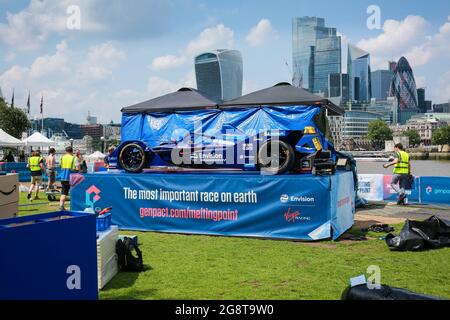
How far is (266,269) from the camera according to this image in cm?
620

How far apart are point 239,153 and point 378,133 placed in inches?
6501

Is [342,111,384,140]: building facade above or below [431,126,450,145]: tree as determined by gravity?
A: above

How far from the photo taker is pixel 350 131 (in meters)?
174

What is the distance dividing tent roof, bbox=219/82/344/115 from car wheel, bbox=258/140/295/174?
2096 millimetres

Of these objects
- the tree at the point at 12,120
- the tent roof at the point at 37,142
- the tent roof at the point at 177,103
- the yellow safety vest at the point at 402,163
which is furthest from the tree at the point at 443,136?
the tent roof at the point at 177,103

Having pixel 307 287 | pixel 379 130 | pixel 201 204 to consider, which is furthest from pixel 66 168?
pixel 379 130

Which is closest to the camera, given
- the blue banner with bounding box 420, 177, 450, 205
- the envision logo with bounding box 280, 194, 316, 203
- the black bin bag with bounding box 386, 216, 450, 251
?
the black bin bag with bounding box 386, 216, 450, 251

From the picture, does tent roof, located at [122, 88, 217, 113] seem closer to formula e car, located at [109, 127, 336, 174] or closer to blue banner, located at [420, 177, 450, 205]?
formula e car, located at [109, 127, 336, 174]

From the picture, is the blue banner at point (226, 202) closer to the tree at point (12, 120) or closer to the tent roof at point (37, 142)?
the tent roof at point (37, 142)

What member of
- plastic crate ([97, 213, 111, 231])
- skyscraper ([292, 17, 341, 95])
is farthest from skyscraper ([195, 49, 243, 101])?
skyscraper ([292, 17, 341, 95])

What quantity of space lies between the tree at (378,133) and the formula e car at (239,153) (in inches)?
6428

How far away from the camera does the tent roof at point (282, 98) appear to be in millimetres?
11070

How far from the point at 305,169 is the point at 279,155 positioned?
67 centimetres

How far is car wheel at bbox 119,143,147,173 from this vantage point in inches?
430
